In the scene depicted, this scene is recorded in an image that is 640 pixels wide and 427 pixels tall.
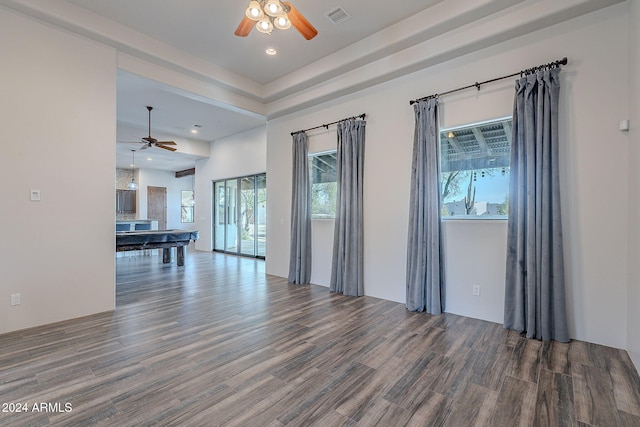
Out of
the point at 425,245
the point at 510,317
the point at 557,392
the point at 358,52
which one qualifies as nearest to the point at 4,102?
the point at 358,52

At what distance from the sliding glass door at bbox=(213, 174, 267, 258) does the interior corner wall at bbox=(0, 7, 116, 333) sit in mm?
4566

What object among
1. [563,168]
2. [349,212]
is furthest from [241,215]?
[563,168]

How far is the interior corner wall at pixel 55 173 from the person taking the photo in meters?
3.10

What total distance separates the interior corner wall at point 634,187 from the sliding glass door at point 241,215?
22.7 ft

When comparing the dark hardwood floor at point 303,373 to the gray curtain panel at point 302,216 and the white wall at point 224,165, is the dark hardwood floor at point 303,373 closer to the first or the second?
the gray curtain panel at point 302,216

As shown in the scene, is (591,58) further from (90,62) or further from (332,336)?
(90,62)

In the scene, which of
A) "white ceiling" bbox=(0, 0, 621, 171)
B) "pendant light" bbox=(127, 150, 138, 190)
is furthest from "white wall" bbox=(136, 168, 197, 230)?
"white ceiling" bbox=(0, 0, 621, 171)

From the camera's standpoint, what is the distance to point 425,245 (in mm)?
3756

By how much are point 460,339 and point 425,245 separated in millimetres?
1190

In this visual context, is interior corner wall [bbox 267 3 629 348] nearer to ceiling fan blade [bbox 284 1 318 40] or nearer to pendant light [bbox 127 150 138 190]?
ceiling fan blade [bbox 284 1 318 40]

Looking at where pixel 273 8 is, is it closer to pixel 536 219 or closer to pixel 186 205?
pixel 536 219

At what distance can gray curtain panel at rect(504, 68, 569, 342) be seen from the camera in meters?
2.90

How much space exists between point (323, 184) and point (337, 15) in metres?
2.65

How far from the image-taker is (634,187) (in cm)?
250
